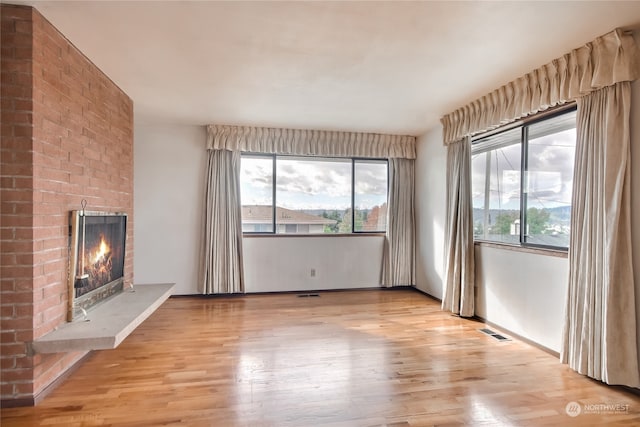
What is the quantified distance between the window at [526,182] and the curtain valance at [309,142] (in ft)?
4.61

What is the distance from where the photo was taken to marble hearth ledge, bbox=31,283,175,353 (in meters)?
2.01

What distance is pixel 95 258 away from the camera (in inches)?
107

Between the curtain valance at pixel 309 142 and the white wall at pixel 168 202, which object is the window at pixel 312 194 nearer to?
the curtain valance at pixel 309 142

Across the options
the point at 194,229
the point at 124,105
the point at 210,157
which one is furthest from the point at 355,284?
the point at 124,105

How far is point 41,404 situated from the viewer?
203cm

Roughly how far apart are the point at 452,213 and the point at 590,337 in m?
1.93

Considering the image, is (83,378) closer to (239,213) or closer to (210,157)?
(239,213)

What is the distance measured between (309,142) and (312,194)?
839mm

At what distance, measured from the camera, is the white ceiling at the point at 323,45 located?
1970 millimetres

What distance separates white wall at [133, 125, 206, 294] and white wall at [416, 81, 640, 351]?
353 cm

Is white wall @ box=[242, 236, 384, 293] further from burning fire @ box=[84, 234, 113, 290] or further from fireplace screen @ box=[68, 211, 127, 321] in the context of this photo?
burning fire @ box=[84, 234, 113, 290]

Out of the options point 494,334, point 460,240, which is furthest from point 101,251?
point 494,334

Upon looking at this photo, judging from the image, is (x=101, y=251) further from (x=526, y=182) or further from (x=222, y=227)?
(x=526, y=182)

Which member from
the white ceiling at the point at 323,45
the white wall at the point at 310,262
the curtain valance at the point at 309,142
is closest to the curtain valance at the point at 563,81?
the white ceiling at the point at 323,45
